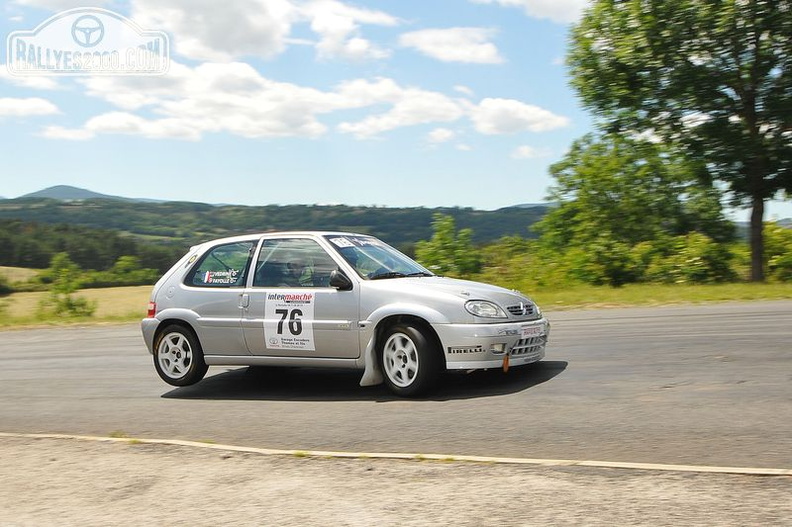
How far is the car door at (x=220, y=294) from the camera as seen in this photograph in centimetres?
947

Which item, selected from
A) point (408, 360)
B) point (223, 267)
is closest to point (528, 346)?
point (408, 360)

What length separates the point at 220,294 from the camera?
31.6 feet

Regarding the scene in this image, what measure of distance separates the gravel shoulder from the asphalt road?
1.95ft

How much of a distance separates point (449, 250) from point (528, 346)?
73.1 feet

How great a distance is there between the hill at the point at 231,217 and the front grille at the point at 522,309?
51.0 m

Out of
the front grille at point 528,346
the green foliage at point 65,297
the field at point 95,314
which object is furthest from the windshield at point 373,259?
the green foliage at point 65,297

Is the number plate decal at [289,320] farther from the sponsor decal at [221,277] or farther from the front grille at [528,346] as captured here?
the front grille at [528,346]

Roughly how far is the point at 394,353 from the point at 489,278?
21930mm

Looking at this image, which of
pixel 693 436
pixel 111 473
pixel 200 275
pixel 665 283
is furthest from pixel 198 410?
pixel 665 283

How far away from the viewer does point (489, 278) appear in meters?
30.1

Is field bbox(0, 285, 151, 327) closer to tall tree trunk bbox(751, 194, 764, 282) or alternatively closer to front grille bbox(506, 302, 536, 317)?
front grille bbox(506, 302, 536, 317)

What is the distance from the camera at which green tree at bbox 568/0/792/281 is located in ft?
80.1

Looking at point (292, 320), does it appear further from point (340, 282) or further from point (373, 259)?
point (373, 259)

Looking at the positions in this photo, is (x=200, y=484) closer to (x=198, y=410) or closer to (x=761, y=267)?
(x=198, y=410)
